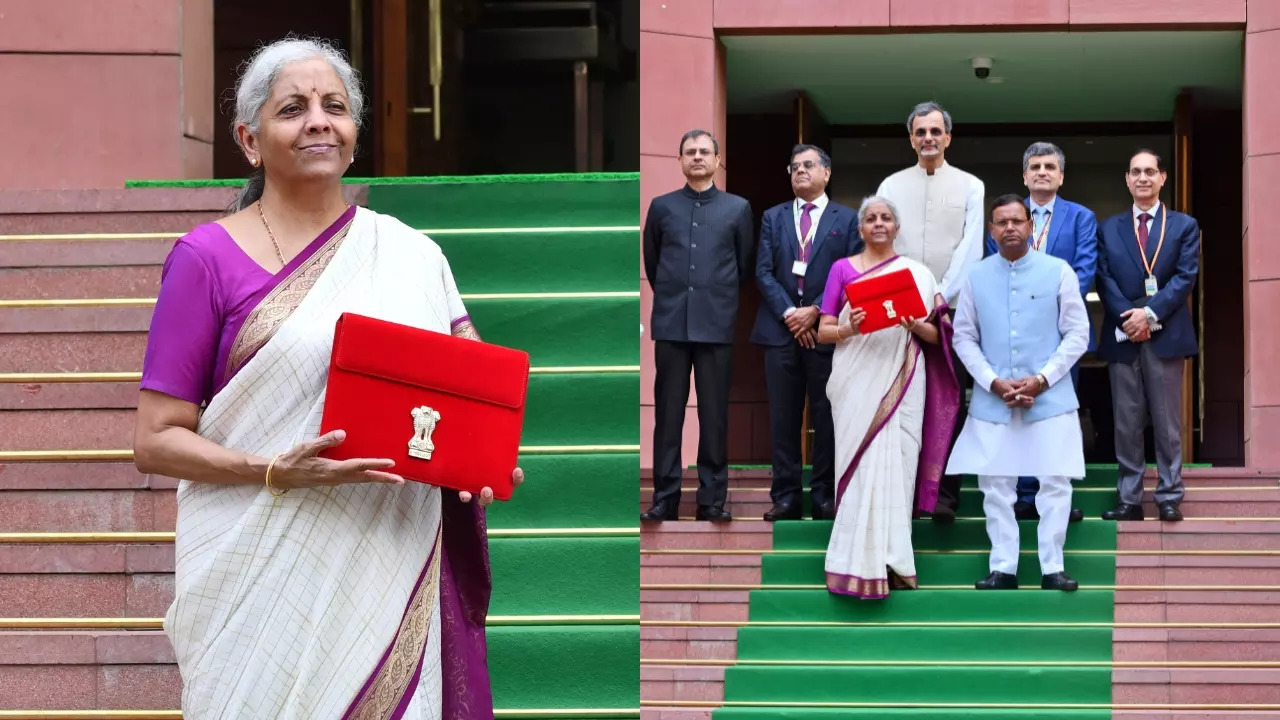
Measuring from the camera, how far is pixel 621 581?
202 inches

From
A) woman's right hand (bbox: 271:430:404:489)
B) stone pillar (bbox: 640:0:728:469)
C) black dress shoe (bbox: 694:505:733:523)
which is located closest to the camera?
woman's right hand (bbox: 271:430:404:489)

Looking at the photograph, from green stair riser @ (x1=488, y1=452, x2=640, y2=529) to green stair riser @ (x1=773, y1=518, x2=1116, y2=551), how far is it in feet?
9.57

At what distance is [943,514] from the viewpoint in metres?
8.13

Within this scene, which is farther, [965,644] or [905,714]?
[965,644]

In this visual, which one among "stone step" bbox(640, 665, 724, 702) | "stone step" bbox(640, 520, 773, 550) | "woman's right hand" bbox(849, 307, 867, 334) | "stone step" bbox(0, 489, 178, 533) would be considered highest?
"woman's right hand" bbox(849, 307, 867, 334)

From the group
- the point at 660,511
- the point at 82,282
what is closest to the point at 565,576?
the point at 82,282

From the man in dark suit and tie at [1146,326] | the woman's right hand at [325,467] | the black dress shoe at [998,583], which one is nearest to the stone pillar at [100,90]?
the black dress shoe at [998,583]

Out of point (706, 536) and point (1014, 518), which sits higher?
point (1014, 518)

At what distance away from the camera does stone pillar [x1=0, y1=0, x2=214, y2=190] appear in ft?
24.5

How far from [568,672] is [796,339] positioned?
11.8 feet

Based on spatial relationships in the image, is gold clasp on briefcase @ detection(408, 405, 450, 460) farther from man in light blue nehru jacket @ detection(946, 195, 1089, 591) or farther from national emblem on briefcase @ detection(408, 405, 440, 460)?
man in light blue nehru jacket @ detection(946, 195, 1089, 591)

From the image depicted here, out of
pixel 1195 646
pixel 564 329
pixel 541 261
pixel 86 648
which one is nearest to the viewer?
pixel 86 648

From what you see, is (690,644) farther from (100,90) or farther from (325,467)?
(325,467)

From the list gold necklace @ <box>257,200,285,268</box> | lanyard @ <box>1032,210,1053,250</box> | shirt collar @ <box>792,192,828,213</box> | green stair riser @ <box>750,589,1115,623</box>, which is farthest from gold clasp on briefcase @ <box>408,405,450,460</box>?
lanyard @ <box>1032,210,1053,250</box>
